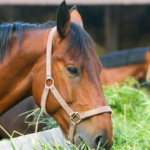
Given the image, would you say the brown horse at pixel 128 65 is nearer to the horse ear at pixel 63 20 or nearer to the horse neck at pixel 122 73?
the horse neck at pixel 122 73

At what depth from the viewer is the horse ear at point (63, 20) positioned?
1247 millimetres

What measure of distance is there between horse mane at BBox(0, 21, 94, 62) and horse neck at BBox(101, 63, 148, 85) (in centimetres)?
281

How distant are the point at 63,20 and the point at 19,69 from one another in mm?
482

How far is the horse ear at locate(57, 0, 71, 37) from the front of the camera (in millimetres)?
1247

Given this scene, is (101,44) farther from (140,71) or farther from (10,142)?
(10,142)

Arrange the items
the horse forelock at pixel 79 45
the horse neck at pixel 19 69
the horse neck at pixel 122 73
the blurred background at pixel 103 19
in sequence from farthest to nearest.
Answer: the blurred background at pixel 103 19 < the horse neck at pixel 122 73 < the horse neck at pixel 19 69 < the horse forelock at pixel 79 45

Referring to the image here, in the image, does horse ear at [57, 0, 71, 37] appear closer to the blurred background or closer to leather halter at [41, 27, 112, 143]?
leather halter at [41, 27, 112, 143]

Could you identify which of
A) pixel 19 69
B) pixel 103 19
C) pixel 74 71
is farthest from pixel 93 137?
pixel 103 19

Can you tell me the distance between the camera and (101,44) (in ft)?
26.5

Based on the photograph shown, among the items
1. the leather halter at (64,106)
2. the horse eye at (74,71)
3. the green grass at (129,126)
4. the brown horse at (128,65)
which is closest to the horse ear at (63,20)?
the leather halter at (64,106)

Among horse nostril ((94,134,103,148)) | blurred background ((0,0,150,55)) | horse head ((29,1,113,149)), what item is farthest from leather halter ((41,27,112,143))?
blurred background ((0,0,150,55))

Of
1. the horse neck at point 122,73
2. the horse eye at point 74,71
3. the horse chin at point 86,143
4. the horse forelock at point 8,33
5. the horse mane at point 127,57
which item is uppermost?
the horse forelock at point 8,33

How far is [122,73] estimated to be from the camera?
4219mm

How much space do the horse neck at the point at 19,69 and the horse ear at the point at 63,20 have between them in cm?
16
